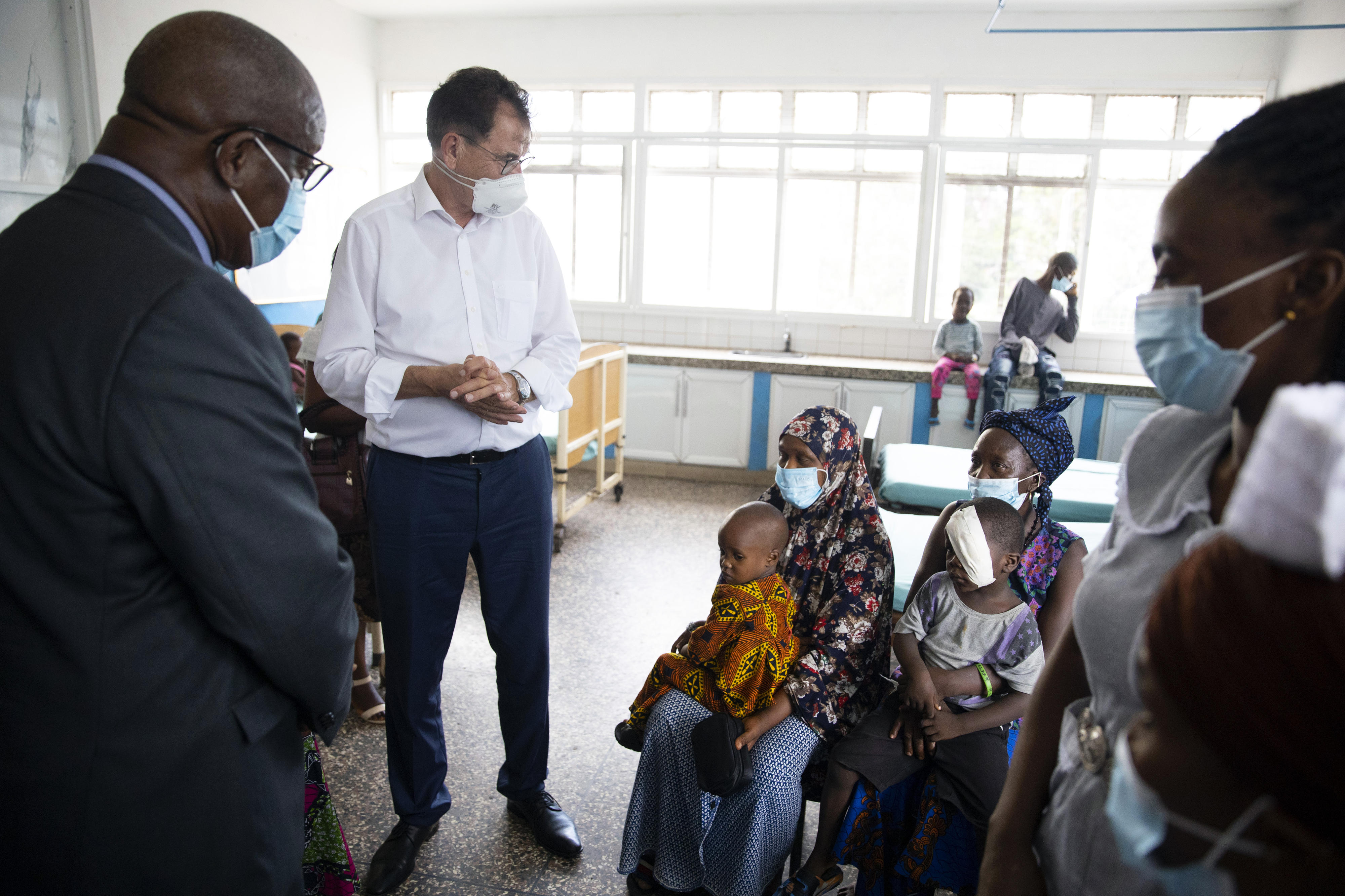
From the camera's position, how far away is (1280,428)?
0.48 m

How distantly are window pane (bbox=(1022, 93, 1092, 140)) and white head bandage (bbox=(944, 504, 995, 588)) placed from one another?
15.8 ft

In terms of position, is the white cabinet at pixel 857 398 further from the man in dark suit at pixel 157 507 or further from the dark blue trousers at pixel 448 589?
the man in dark suit at pixel 157 507

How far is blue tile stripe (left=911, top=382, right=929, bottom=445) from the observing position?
5191mm

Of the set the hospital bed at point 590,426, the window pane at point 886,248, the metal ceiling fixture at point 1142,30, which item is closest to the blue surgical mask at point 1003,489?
the hospital bed at point 590,426

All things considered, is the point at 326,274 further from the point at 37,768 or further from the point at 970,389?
the point at 37,768

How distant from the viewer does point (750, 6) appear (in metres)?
5.39

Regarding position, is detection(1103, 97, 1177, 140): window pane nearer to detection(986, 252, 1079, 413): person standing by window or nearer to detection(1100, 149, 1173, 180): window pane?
detection(1100, 149, 1173, 180): window pane

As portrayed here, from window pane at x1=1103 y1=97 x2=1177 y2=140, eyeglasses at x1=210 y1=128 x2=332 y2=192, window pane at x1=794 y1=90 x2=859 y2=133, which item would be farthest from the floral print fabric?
window pane at x1=1103 y1=97 x2=1177 y2=140

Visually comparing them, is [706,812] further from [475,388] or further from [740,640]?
[475,388]

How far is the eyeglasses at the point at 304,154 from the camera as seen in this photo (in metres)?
0.92

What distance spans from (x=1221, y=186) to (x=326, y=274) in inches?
235

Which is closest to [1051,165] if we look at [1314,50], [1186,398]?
[1314,50]

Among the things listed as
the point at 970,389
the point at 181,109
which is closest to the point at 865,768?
the point at 181,109

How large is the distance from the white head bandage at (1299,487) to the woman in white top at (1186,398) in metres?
0.18
